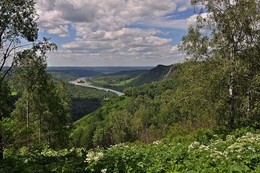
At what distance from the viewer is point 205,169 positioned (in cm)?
793

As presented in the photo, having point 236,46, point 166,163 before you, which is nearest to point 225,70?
point 236,46

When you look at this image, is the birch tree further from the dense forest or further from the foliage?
the foliage

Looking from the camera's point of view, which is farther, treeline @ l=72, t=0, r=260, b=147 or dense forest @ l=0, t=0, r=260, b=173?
treeline @ l=72, t=0, r=260, b=147

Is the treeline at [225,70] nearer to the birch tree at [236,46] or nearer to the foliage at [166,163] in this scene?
the birch tree at [236,46]

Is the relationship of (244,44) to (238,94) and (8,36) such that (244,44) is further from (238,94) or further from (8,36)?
(8,36)

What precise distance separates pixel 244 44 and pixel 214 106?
5.86 m

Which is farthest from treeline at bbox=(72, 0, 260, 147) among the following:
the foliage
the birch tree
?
the foliage

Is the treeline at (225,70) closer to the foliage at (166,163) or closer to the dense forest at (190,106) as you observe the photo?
the dense forest at (190,106)

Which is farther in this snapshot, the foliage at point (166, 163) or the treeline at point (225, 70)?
the treeline at point (225, 70)

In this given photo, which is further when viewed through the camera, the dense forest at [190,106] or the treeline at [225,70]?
the treeline at [225,70]

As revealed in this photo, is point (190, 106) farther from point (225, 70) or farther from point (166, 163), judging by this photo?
point (166, 163)

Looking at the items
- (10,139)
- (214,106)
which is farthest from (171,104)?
(10,139)

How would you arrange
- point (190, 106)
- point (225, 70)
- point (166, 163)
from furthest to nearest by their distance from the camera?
point (190, 106) → point (225, 70) → point (166, 163)

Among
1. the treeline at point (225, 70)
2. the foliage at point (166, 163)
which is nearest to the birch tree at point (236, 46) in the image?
the treeline at point (225, 70)
